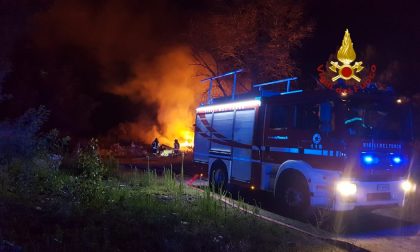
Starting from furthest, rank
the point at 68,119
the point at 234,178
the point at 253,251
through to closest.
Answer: the point at 68,119 → the point at 234,178 → the point at 253,251

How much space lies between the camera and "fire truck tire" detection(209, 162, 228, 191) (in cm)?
1200

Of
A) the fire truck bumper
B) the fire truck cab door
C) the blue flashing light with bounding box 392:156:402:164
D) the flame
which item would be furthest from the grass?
the flame

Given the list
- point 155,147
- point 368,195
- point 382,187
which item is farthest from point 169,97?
point 368,195

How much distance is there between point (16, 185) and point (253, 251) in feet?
11.1

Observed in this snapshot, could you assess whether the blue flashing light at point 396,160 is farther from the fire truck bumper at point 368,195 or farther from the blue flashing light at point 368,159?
the blue flashing light at point 368,159

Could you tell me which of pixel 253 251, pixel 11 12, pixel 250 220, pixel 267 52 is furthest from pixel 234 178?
pixel 267 52

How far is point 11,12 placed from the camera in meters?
6.14

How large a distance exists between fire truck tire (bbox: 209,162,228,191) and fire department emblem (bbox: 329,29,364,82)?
3.80 metres

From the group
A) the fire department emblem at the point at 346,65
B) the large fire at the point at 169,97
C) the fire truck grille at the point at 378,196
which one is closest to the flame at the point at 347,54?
the fire department emblem at the point at 346,65

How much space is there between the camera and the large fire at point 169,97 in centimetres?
2950

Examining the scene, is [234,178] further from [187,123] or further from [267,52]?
[187,123]

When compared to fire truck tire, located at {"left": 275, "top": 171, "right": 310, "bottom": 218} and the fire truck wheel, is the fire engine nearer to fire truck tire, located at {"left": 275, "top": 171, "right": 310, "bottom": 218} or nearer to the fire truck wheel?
fire truck tire, located at {"left": 275, "top": 171, "right": 310, "bottom": 218}

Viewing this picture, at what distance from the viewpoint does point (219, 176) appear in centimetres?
1238

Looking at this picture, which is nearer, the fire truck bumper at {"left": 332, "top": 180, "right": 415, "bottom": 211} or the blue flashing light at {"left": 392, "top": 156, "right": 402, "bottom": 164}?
the fire truck bumper at {"left": 332, "top": 180, "right": 415, "bottom": 211}
